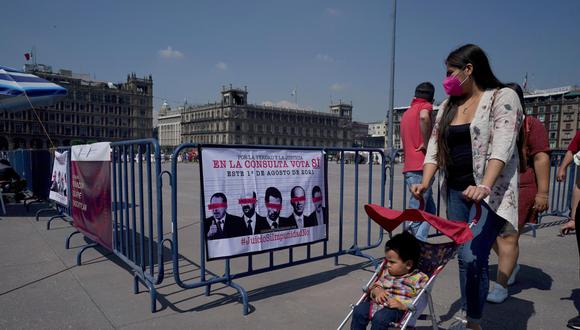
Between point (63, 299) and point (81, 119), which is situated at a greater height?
point (81, 119)

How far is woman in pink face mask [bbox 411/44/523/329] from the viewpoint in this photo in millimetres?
2289

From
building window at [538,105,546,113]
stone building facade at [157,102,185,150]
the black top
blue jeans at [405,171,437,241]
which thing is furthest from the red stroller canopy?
stone building facade at [157,102,185,150]

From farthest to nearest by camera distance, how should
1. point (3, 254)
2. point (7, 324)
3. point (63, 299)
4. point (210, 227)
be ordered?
point (3, 254), point (63, 299), point (210, 227), point (7, 324)

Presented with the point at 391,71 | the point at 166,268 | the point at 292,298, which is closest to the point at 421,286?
the point at 292,298

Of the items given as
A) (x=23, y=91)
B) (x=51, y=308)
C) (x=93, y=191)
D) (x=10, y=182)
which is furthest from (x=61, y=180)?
(x=23, y=91)

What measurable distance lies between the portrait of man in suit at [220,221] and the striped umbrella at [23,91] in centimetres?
859

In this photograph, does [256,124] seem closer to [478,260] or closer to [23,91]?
[23,91]

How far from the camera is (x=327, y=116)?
146 meters

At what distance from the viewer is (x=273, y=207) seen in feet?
11.6

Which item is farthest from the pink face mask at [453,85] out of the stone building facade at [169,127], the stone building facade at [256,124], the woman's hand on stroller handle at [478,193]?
the stone building facade at [169,127]

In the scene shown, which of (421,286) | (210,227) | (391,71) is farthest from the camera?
(391,71)

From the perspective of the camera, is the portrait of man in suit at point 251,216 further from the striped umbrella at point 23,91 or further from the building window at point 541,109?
the building window at point 541,109

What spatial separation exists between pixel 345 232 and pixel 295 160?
9.53 feet

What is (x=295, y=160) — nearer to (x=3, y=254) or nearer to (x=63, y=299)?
(x=63, y=299)
